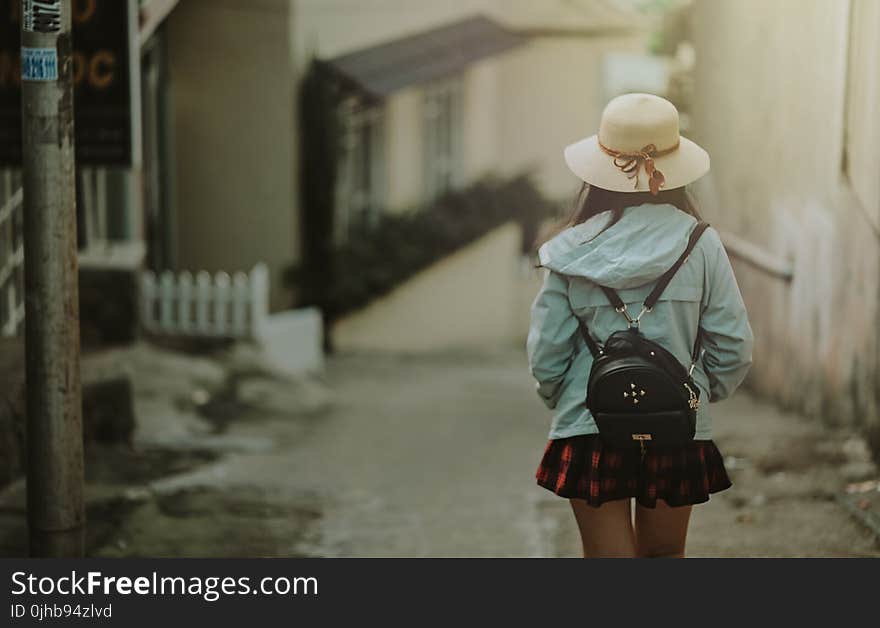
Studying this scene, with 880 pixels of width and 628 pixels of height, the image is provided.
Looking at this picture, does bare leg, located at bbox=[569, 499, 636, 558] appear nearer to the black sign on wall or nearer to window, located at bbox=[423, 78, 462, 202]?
the black sign on wall

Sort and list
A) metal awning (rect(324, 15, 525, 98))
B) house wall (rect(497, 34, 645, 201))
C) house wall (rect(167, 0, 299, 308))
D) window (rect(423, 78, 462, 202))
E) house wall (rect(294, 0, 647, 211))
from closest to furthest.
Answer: house wall (rect(167, 0, 299, 308)) → metal awning (rect(324, 15, 525, 98)) → house wall (rect(294, 0, 647, 211)) → window (rect(423, 78, 462, 202)) → house wall (rect(497, 34, 645, 201))

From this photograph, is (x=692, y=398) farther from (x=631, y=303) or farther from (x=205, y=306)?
(x=205, y=306)

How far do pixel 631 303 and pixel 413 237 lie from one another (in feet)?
38.7

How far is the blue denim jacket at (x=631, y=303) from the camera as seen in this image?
11.9 feet

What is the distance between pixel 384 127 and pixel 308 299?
2433 mm

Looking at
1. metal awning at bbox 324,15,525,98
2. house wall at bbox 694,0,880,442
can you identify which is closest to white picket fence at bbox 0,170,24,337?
house wall at bbox 694,0,880,442

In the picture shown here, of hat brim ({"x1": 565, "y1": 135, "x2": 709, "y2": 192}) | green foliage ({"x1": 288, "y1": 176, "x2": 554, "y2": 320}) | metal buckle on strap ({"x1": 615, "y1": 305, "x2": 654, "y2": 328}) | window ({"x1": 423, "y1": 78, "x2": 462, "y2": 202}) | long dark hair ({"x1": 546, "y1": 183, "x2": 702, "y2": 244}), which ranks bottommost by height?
green foliage ({"x1": 288, "y1": 176, "x2": 554, "y2": 320})

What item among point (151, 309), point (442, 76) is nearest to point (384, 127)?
point (442, 76)

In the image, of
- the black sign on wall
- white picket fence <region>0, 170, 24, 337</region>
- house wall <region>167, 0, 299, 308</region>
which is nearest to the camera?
the black sign on wall

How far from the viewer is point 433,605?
426 centimetres

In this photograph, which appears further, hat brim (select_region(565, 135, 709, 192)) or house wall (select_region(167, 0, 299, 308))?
house wall (select_region(167, 0, 299, 308))

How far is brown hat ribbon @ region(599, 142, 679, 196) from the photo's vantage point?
372cm

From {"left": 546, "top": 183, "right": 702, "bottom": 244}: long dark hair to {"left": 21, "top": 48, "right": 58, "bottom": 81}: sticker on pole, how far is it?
181 centimetres

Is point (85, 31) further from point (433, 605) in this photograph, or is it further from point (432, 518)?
point (433, 605)
